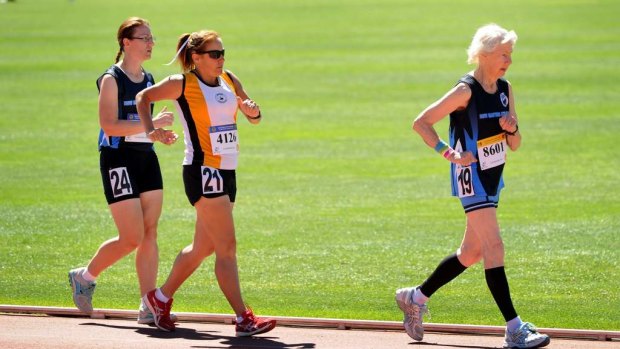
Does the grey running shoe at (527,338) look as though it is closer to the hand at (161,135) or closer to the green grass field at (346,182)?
the green grass field at (346,182)

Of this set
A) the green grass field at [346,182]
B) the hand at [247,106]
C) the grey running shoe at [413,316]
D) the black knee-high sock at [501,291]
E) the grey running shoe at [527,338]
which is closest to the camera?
the grey running shoe at [527,338]

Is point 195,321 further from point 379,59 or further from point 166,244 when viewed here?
point 379,59

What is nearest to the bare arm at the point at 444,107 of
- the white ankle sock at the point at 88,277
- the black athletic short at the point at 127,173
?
the black athletic short at the point at 127,173

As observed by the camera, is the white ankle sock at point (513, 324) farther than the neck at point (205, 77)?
No

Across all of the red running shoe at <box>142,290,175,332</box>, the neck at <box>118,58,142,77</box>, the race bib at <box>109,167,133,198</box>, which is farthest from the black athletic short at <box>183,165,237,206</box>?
the neck at <box>118,58,142,77</box>

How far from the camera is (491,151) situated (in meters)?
8.07

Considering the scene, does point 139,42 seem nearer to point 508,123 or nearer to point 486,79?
point 486,79

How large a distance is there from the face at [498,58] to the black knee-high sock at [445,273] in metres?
1.31

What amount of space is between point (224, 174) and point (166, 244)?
4.12 meters

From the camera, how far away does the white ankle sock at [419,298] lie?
27.2ft

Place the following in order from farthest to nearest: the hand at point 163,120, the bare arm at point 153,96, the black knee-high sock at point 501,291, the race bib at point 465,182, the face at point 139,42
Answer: the face at point 139,42 → the hand at point 163,120 → the bare arm at point 153,96 → the race bib at point 465,182 → the black knee-high sock at point 501,291

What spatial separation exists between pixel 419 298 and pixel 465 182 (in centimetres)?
89

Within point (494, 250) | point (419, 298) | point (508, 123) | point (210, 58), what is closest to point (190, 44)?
point (210, 58)

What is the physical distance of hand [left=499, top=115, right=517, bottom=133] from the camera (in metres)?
8.00
